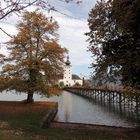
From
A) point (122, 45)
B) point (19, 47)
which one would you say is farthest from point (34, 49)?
point (122, 45)

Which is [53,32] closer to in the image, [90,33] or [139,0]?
[90,33]

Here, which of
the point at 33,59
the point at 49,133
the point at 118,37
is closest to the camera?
the point at 49,133

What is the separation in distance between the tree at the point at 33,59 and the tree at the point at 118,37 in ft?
59.2

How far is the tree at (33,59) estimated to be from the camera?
42500mm

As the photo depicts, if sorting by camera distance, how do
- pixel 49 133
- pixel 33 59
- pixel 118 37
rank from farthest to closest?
pixel 33 59, pixel 118 37, pixel 49 133

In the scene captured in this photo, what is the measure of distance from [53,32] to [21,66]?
5.72 metres

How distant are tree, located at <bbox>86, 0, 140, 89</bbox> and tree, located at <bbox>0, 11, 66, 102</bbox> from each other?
18.1 metres

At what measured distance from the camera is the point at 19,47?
4328 centimetres

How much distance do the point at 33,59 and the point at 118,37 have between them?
784 inches

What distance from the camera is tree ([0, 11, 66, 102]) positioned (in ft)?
139

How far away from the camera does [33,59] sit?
42594mm

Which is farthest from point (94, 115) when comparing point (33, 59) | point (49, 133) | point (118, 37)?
point (49, 133)

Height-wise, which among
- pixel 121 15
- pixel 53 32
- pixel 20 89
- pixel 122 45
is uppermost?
pixel 53 32

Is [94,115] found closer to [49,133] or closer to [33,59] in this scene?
[33,59]
